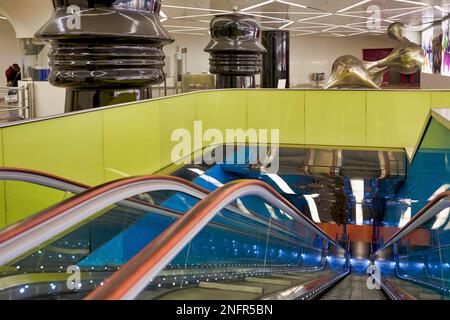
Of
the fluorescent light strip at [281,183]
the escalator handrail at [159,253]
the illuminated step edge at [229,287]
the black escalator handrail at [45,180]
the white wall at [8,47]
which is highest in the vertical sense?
the white wall at [8,47]

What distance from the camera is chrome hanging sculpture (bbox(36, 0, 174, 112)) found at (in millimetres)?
2643

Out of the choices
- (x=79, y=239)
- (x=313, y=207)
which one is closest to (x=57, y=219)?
(x=79, y=239)

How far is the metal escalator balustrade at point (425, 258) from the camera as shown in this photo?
11.9 ft

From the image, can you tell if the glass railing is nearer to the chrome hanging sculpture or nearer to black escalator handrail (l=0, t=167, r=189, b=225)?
black escalator handrail (l=0, t=167, r=189, b=225)

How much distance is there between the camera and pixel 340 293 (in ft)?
15.7

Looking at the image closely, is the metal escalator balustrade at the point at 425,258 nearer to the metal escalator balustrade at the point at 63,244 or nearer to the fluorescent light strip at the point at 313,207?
the metal escalator balustrade at the point at 63,244

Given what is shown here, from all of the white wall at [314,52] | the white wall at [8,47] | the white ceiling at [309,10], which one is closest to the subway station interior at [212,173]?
the white ceiling at [309,10]

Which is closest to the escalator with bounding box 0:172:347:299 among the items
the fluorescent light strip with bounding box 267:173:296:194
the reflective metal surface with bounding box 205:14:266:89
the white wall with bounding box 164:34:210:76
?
the reflective metal surface with bounding box 205:14:266:89

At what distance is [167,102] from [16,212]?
143 inches

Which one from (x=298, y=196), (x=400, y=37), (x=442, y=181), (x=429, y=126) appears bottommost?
(x=298, y=196)

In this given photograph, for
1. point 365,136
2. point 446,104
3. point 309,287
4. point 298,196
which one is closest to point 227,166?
point 298,196

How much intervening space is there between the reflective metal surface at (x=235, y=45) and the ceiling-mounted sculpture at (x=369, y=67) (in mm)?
3822

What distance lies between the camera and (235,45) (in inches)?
263
